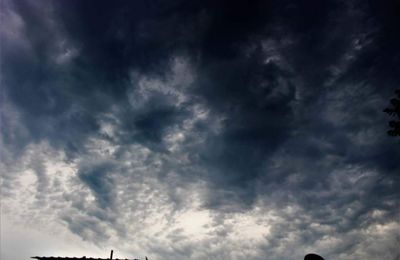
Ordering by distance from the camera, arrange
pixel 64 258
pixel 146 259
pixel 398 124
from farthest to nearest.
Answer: pixel 146 259
pixel 64 258
pixel 398 124

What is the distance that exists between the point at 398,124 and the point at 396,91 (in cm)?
226

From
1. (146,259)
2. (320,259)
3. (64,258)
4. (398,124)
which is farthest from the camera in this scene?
(146,259)

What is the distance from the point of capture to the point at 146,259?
25.0m

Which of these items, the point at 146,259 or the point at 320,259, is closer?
the point at 320,259

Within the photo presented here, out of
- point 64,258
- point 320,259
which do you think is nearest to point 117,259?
point 64,258

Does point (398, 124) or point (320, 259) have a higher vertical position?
point (398, 124)

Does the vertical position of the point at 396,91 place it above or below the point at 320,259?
above

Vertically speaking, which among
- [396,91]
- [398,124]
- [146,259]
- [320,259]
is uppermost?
[396,91]

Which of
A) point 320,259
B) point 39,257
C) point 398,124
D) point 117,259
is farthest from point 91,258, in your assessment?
point 398,124

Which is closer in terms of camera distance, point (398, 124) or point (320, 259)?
point (320, 259)

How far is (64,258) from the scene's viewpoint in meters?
22.7

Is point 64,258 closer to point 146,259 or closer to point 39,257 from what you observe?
point 39,257

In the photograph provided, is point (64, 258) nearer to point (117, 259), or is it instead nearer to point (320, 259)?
point (117, 259)

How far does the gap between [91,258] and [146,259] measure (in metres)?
5.04
